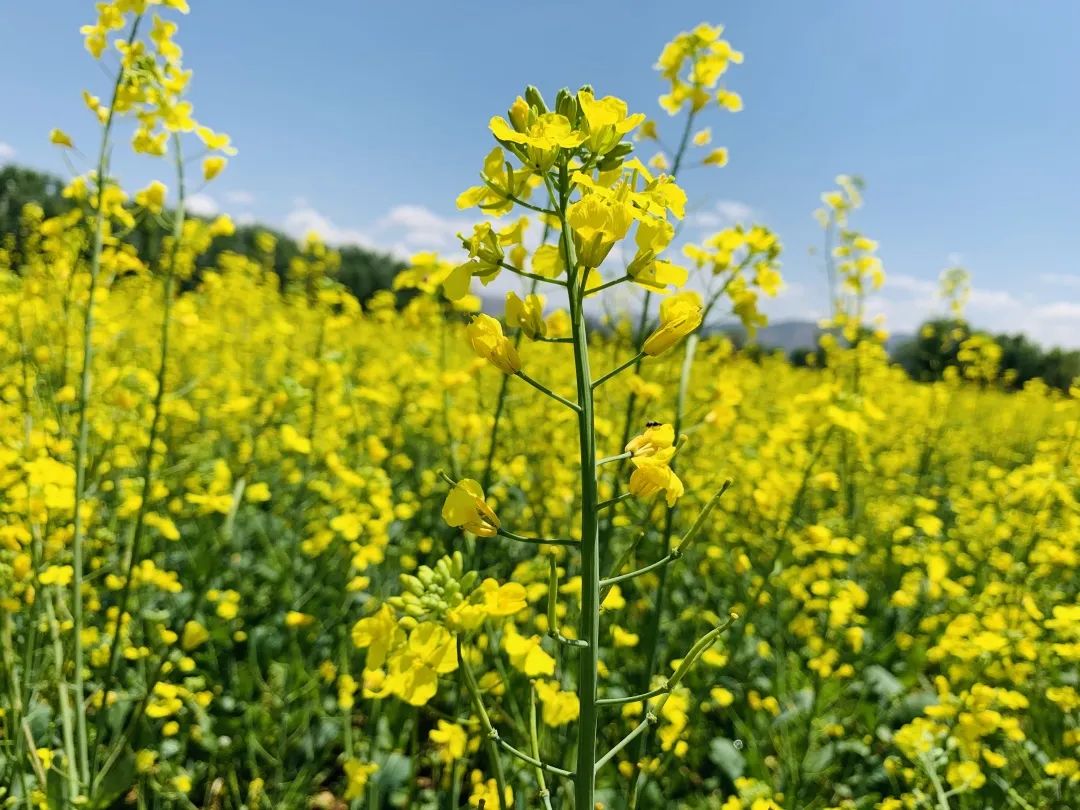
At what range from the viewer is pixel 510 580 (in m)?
2.47

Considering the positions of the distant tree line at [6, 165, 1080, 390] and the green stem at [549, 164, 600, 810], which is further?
the distant tree line at [6, 165, 1080, 390]

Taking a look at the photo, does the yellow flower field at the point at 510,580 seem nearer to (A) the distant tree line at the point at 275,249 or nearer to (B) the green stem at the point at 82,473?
(B) the green stem at the point at 82,473

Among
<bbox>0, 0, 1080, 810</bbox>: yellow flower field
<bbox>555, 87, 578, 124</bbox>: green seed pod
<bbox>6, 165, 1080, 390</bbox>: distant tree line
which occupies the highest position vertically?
<bbox>6, 165, 1080, 390</bbox>: distant tree line

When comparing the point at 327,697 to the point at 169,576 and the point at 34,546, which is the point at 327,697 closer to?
the point at 169,576

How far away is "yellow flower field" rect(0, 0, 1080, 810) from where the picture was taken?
100 cm

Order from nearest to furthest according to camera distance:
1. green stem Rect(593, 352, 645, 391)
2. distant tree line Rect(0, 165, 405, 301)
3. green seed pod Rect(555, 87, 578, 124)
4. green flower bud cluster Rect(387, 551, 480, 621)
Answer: green stem Rect(593, 352, 645, 391)
green seed pod Rect(555, 87, 578, 124)
green flower bud cluster Rect(387, 551, 480, 621)
distant tree line Rect(0, 165, 405, 301)

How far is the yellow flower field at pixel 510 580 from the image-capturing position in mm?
997

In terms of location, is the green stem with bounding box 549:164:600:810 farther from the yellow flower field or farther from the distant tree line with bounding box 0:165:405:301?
the distant tree line with bounding box 0:165:405:301

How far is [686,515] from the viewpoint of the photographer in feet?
13.6

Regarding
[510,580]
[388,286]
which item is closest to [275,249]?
[388,286]

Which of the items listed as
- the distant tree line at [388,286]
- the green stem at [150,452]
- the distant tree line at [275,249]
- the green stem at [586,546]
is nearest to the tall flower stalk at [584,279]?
the green stem at [586,546]

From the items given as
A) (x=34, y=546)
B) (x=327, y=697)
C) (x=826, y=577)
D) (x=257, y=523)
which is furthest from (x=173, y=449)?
(x=826, y=577)

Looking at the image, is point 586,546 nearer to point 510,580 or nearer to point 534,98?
point 534,98

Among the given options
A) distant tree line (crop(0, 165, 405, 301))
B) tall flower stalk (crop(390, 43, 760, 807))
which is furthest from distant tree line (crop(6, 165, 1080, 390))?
tall flower stalk (crop(390, 43, 760, 807))
